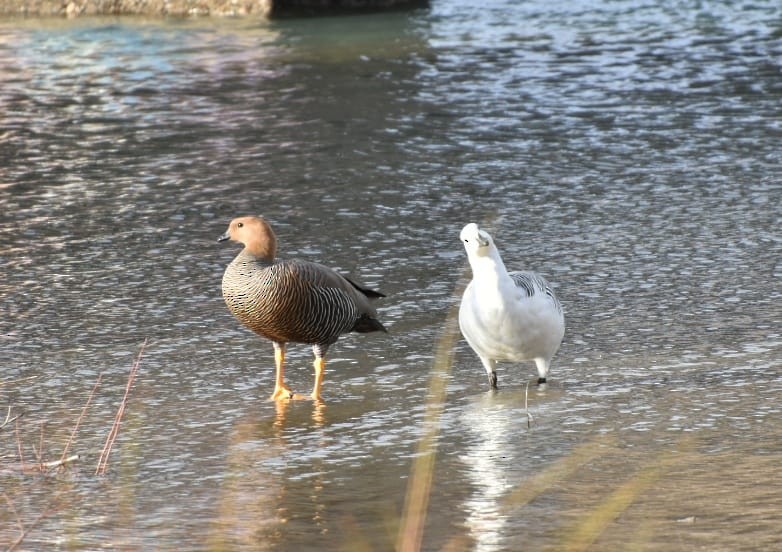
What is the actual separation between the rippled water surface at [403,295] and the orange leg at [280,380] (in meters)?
0.08

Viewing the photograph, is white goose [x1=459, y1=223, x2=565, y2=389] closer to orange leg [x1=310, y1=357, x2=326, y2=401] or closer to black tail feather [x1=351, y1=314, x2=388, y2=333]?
black tail feather [x1=351, y1=314, x2=388, y2=333]

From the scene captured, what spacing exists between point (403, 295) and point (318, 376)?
179cm

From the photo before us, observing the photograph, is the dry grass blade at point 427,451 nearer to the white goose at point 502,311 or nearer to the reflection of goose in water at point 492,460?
the reflection of goose in water at point 492,460

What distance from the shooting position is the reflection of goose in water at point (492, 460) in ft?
18.4

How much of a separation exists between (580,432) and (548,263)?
10.5 feet

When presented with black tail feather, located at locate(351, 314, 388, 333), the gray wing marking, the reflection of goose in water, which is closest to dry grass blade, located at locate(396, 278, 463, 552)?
the reflection of goose in water

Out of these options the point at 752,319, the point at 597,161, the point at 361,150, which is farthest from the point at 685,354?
the point at 361,150

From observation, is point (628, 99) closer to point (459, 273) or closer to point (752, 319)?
point (459, 273)

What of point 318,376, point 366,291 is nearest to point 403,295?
point 366,291

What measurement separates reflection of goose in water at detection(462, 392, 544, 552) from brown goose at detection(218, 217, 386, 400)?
86 cm

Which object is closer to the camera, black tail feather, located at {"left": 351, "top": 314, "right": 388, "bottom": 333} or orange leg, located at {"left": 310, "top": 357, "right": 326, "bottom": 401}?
orange leg, located at {"left": 310, "top": 357, "right": 326, "bottom": 401}

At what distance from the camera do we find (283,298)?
7.42 metres

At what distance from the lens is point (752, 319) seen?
8445 millimetres

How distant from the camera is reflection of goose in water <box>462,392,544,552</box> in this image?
562 centimetres
